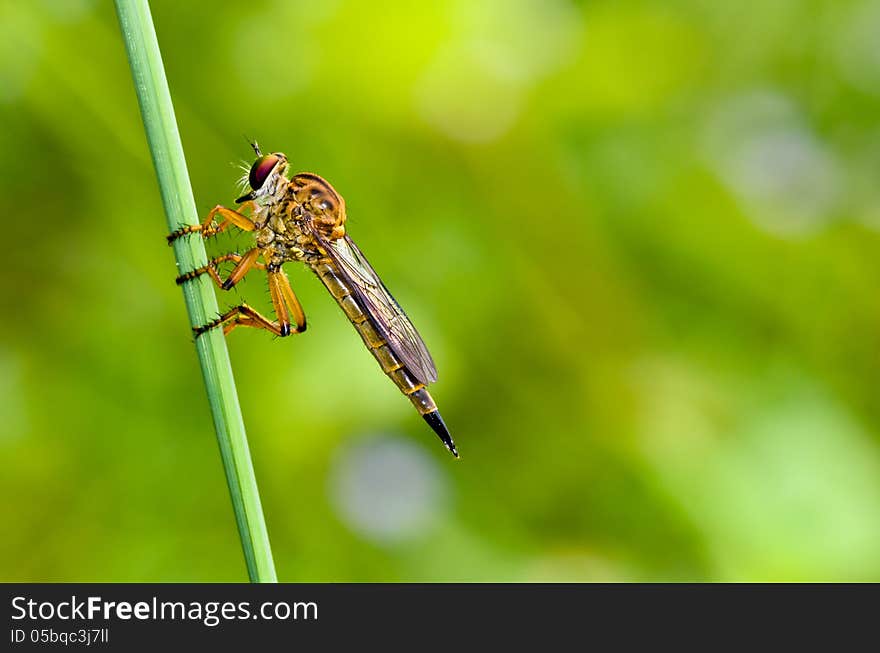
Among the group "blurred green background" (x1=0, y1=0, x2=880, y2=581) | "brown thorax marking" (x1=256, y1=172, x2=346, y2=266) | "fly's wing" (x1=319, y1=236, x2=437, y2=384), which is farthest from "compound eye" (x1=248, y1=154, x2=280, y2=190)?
"blurred green background" (x1=0, y1=0, x2=880, y2=581)

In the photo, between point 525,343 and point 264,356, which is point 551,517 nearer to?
point 525,343

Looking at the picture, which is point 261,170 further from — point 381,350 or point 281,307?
point 381,350

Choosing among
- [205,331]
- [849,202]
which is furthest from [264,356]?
[849,202]

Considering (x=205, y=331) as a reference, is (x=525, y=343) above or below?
above

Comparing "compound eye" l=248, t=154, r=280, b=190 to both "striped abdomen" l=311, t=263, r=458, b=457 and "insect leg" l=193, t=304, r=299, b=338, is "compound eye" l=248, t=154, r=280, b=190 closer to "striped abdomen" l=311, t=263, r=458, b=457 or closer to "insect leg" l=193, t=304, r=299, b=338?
"striped abdomen" l=311, t=263, r=458, b=457

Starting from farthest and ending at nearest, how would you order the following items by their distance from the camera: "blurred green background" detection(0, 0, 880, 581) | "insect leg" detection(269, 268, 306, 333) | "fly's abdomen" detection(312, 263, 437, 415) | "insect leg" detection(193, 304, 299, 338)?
"blurred green background" detection(0, 0, 880, 581), "fly's abdomen" detection(312, 263, 437, 415), "insect leg" detection(269, 268, 306, 333), "insect leg" detection(193, 304, 299, 338)

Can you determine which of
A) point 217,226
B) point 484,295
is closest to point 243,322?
point 217,226

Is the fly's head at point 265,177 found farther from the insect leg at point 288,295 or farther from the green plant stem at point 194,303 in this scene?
the green plant stem at point 194,303
